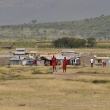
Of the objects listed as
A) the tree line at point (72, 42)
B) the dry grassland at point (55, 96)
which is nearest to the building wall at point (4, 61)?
the dry grassland at point (55, 96)

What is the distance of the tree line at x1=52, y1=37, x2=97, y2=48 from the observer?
135875 mm

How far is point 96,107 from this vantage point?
18594mm

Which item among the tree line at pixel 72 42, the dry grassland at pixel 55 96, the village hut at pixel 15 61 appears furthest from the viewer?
the tree line at pixel 72 42

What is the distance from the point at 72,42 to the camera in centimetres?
13700

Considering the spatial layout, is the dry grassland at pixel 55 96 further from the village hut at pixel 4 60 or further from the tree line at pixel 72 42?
the tree line at pixel 72 42

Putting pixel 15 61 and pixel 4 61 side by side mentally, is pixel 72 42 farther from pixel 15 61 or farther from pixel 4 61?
pixel 4 61

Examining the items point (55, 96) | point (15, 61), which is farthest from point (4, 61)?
point (55, 96)

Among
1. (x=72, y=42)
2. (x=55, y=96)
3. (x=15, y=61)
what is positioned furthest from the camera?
(x=72, y=42)

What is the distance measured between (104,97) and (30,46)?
395 ft

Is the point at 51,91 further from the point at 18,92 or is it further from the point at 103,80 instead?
the point at 103,80

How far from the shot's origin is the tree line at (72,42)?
13588cm

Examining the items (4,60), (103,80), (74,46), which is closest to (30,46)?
(74,46)

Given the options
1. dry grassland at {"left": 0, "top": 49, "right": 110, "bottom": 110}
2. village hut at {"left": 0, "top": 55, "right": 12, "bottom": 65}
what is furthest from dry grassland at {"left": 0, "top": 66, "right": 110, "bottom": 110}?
village hut at {"left": 0, "top": 55, "right": 12, "bottom": 65}

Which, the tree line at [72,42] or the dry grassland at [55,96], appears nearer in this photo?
the dry grassland at [55,96]
